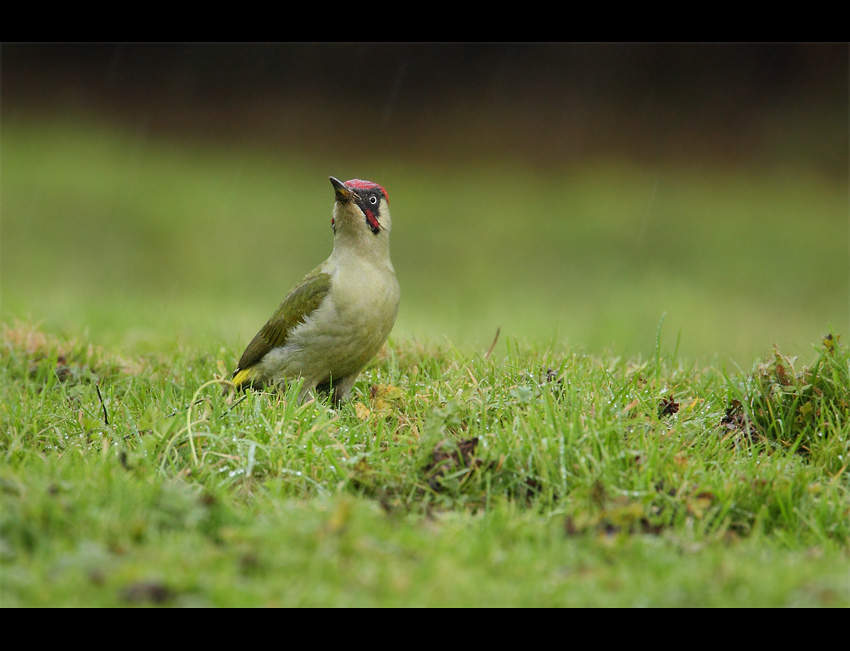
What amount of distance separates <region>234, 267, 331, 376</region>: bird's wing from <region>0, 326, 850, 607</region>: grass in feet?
1.19

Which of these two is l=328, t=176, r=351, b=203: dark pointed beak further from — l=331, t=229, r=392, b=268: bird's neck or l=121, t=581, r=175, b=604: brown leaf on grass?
l=121, t=581, r=175, b=604: brown leaf on grass

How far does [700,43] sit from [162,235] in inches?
348

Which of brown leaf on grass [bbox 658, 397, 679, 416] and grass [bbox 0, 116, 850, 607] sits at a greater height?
brown leaf on grass [bbox 658, 397, 679, 416]

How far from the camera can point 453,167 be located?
A: 15.9 meters

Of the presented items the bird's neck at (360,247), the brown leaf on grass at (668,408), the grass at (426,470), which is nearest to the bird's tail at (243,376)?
the grass at (426,470)

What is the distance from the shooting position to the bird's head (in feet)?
16.4

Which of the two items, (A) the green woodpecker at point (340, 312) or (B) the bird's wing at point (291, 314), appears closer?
(A) the green woodpecker at point (340, 312)

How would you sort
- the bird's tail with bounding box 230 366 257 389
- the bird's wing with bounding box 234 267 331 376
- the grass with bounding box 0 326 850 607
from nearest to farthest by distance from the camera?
the grass with bounding box 0 326 850 607, the bird's wing with bounding box 234 267 331 376, the bird's tail with bounding box 230 366 257 389

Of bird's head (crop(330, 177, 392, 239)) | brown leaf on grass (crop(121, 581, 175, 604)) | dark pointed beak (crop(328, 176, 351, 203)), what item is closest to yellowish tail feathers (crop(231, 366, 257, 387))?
bird's head (crop(330, 177, 392, 239))

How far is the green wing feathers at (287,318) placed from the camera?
492cm

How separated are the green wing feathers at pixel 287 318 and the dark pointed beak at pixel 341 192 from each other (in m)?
0.37

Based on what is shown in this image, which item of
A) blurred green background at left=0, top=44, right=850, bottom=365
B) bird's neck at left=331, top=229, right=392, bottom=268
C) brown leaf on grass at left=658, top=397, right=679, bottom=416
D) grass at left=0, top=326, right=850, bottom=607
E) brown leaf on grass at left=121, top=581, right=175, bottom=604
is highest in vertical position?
blurred green background at left=0, top=44, right=850, bottom=365

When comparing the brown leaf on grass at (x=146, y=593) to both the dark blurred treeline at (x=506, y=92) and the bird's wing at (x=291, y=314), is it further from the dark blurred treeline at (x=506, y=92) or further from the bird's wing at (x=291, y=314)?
the dark blurred treeline at (x=506, y=92)

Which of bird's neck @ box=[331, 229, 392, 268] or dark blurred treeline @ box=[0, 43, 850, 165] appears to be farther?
dark blurred treeline @ box=[0, 43, 850, 165]
